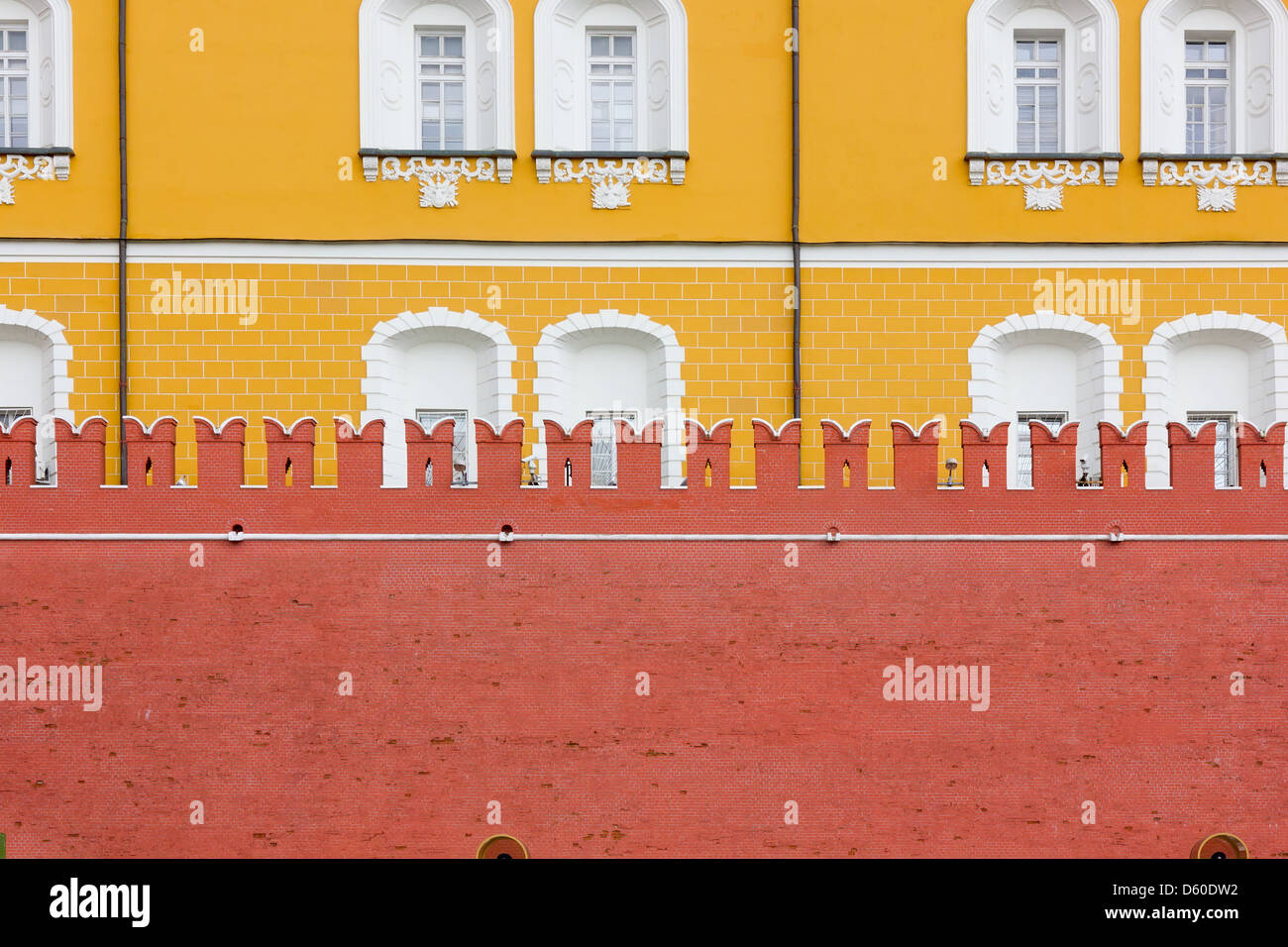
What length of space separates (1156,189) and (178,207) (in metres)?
10.2

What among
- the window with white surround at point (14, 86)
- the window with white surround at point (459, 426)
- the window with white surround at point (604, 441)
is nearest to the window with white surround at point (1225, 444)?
the window with white surround at point (604, 441)

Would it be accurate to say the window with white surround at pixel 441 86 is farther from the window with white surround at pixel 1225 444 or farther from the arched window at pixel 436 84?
the window with white surround at pixel 1225 444

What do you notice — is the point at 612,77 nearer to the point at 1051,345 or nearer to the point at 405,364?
the point at 405,364

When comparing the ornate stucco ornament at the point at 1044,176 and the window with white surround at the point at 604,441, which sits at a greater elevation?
the ornate stucco ornament at the point at 1044,176

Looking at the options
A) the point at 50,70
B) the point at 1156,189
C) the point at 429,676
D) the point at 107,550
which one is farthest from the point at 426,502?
Result: the point at 1156,189

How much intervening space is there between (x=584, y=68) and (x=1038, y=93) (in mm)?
4955

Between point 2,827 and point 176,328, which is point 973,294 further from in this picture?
point 2,827

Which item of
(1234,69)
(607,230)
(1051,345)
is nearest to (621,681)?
(607,230)

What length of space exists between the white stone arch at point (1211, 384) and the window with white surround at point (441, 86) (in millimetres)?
7714

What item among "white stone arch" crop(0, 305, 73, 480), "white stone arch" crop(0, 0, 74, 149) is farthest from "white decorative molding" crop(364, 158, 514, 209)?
"white stone arch" crop(0, 305, 73, 480)

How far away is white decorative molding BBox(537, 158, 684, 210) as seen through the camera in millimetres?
15055

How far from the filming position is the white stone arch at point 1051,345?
1508 cm

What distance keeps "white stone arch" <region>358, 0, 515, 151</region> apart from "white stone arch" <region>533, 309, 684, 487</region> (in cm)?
203

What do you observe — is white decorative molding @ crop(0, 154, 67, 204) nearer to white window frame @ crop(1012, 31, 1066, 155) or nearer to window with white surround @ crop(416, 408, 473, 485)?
window with white surround @ crop(416, 408, 473, 485)
